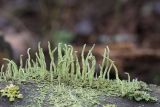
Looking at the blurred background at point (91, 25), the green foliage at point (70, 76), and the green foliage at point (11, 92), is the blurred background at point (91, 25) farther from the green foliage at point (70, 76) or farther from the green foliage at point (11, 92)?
the green foliage at point (11, 92)

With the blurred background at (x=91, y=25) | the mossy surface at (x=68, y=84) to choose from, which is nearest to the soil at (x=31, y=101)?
the mossy surface at (x=68, y=84)

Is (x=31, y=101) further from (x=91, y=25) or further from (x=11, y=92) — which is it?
(x=91, y=25)

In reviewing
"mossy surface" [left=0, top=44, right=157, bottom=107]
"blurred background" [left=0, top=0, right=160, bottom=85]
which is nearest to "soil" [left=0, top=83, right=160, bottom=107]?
"mossy surface" [left=0, top=44, right=157, bottom=107]

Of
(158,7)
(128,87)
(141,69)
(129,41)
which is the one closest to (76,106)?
(128,87)

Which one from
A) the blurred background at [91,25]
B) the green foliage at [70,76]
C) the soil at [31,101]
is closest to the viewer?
the soil at [31,101]

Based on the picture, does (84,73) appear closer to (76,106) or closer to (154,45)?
(76,106)
